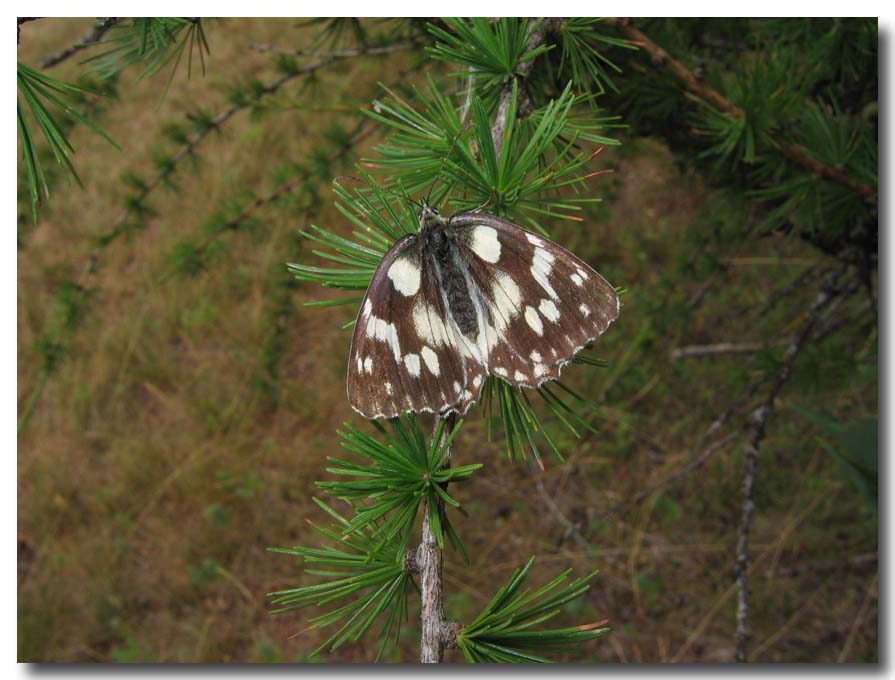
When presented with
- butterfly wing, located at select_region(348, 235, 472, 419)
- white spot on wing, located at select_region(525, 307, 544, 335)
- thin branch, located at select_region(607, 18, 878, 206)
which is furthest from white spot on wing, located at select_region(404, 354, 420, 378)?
thin branch, located at select_region(607, 18, 878, 206)

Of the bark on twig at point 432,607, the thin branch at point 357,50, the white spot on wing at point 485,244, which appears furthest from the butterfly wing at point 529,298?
the thin branch at point 357,50

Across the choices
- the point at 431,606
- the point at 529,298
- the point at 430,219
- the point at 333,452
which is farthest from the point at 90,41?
the point at 333,452

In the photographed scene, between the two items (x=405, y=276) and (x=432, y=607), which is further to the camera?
(x=405, y=276)

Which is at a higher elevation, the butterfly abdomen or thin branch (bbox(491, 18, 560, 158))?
thin branch (bbox(491, 18, 560, 158))

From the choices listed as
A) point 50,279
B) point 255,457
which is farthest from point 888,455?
point 50,279

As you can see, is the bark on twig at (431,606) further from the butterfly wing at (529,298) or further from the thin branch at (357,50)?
the thin branch at (357,50)

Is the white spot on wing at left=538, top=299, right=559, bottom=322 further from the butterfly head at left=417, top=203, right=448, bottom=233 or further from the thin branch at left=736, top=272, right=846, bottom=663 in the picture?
the thin branch at left=736, top=272, right=846, bottom=663

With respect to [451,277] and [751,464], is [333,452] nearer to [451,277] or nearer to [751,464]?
[751,464]
